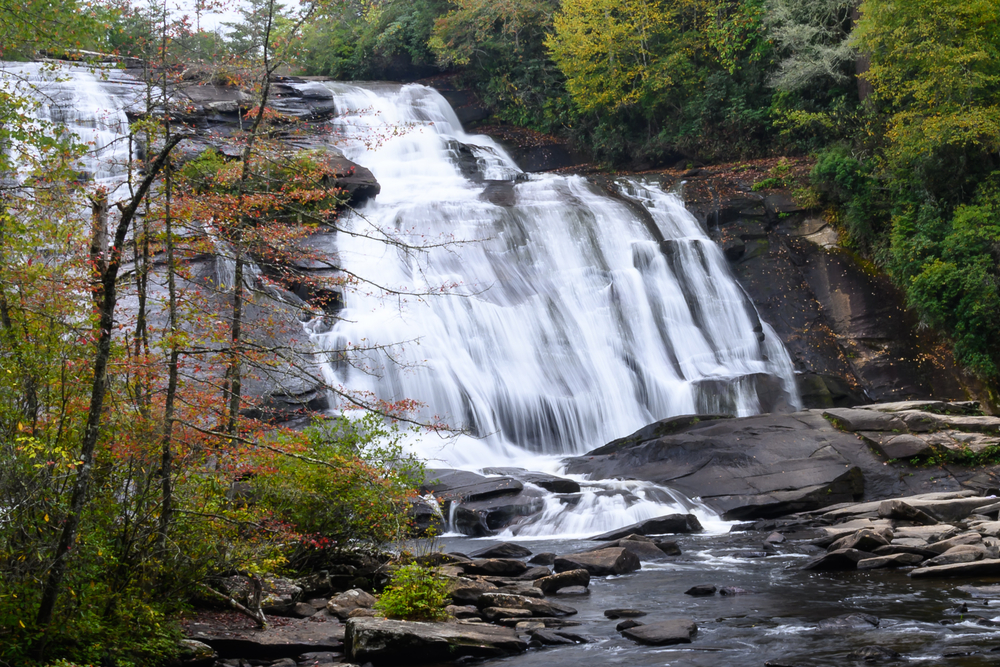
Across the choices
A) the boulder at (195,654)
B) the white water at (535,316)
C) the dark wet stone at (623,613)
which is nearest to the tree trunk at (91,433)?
the boulder at (195,654)

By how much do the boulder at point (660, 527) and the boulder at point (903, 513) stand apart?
300cm

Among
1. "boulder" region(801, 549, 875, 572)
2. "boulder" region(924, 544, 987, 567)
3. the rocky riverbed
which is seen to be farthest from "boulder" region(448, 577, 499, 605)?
"boulder" region(924, 544, 987, 567)

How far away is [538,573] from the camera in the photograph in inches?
438

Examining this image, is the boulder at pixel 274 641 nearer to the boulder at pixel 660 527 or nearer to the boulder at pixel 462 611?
the boulder at pixel 462 611

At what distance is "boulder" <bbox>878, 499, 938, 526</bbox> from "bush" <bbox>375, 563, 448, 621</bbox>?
850 centimetres

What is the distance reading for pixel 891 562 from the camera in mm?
11078

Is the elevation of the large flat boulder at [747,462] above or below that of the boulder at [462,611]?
above

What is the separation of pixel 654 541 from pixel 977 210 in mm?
14178

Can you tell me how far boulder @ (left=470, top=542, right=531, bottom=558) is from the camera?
→ 40.0 ft

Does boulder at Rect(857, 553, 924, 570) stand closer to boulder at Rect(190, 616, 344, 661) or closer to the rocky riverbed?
the rocky riverbed

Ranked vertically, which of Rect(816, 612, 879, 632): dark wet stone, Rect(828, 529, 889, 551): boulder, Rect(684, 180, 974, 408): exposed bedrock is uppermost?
Rect(684, 180, 974, 408): exposed bedrock

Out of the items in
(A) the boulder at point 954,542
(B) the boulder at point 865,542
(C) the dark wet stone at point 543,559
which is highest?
(C) the dark wet stone at point 543,559

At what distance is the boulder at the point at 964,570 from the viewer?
10227mm

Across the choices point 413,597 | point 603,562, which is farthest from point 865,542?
point 413,597
